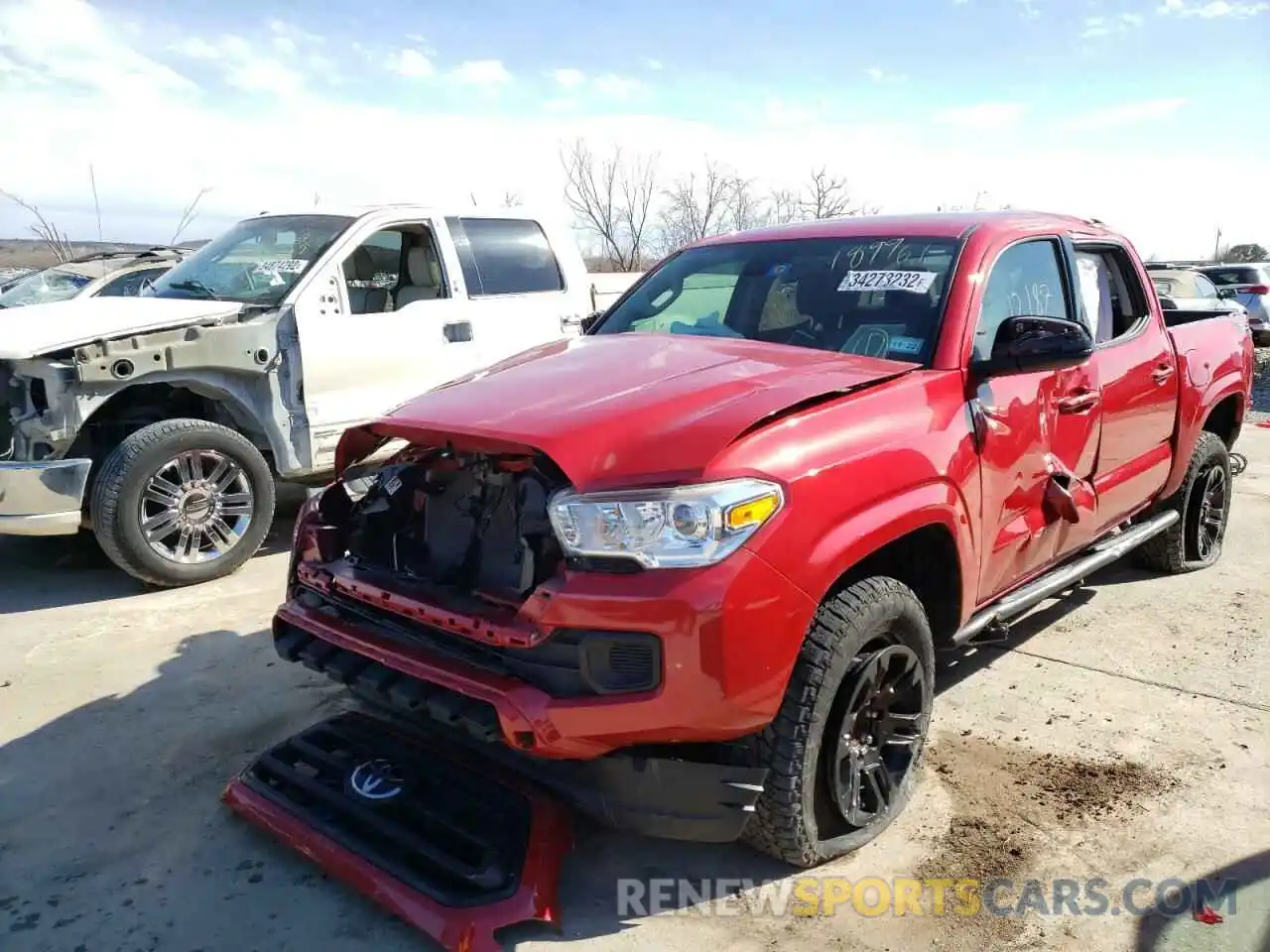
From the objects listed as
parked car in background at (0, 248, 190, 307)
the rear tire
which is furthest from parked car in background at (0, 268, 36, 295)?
the rear tire

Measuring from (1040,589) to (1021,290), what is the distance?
45.4 inches

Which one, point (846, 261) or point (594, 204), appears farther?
point (594, 204)

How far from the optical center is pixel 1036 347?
124 inches

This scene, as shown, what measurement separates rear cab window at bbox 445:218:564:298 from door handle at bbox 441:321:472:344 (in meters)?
0.27

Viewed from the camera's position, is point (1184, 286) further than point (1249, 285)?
No

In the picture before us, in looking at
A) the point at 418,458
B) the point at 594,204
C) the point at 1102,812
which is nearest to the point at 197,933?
the point at 418,458

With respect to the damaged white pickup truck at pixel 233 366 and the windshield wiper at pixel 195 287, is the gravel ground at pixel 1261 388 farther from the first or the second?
the windshield wiper at pixel 195 287

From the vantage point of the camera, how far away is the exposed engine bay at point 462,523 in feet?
9.14

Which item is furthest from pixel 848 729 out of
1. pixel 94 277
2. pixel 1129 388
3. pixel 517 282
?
pixel 94 277

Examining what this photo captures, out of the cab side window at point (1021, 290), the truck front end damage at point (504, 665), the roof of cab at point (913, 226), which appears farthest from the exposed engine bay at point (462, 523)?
the roof of cab at point (913, 226)

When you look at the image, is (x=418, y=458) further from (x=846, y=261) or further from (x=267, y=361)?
(x=267, y=361)

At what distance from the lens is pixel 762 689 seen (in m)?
2.38

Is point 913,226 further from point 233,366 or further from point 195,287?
point 195,287

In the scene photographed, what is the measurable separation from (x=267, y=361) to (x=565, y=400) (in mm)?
3250
